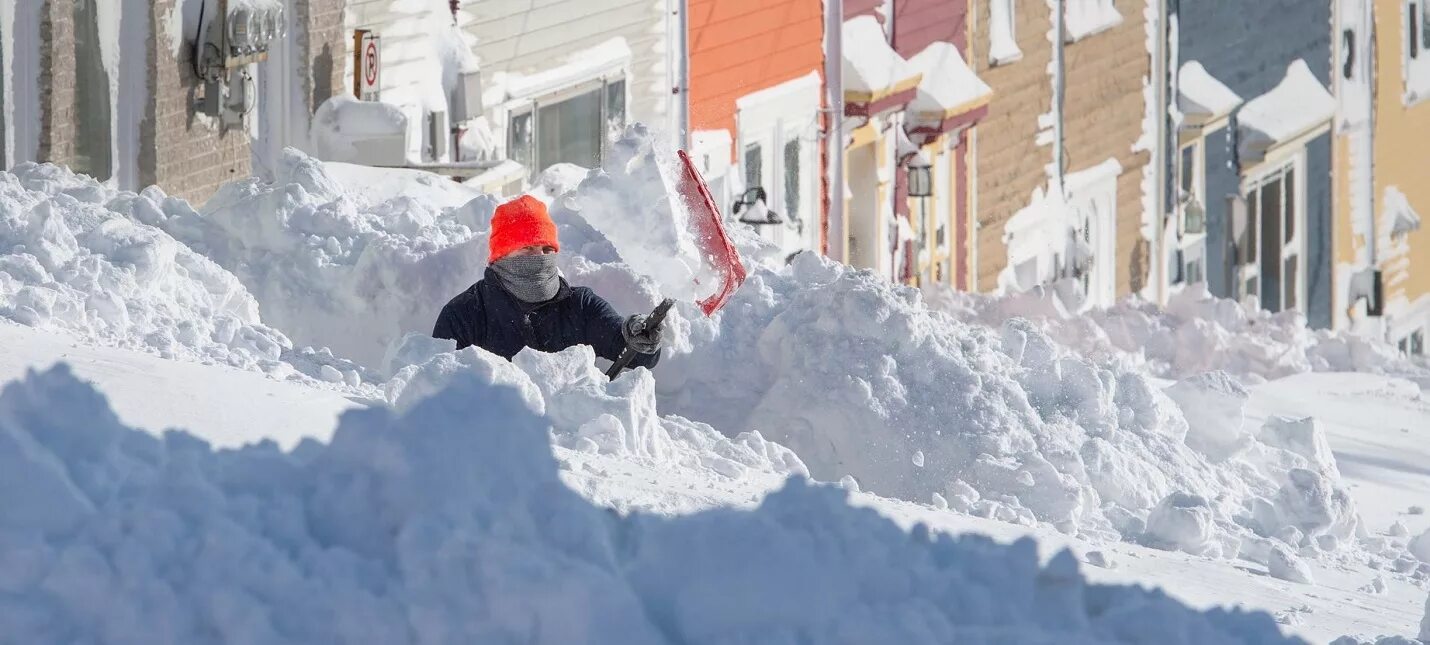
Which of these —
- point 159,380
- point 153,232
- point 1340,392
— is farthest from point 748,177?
point 159,380

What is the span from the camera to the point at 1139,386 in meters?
10.1

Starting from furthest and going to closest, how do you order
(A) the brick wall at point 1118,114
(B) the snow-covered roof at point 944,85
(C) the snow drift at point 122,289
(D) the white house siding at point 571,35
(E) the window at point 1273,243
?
(E) the window at point 1273,243 → (A) the brick wall at point 1118,114 → (B) the snow-covered roof at point 944,85 → (D) the white house siding at point 571,35 → (C) the snow drift at point 122,289

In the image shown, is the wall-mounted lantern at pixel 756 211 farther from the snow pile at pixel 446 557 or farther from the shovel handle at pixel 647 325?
the snow pile at pixel 446 557

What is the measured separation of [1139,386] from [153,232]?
3.80 m

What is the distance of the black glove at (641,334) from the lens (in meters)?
8.55

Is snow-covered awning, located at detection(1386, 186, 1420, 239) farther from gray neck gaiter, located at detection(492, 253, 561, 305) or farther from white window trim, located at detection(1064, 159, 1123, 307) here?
gray neck gaiter, located at detection(492, 253, 561, 305)

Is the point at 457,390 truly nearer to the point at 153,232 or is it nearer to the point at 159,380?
the point at 159,380

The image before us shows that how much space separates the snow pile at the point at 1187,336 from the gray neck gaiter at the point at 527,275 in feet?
27.9

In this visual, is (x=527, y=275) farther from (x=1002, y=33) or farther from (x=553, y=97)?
(x=1002, y=33)

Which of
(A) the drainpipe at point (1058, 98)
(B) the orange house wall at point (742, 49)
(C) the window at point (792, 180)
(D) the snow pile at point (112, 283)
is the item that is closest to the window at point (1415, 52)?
(A) the drainpipe at point (1058, 98)

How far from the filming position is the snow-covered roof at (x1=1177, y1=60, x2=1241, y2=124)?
25.4m

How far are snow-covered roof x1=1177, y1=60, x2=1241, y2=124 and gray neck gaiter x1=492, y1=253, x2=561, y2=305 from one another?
17557 millimetres

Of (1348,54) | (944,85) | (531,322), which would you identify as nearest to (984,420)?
(531,322)

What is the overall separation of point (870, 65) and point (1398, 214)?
1376cm
